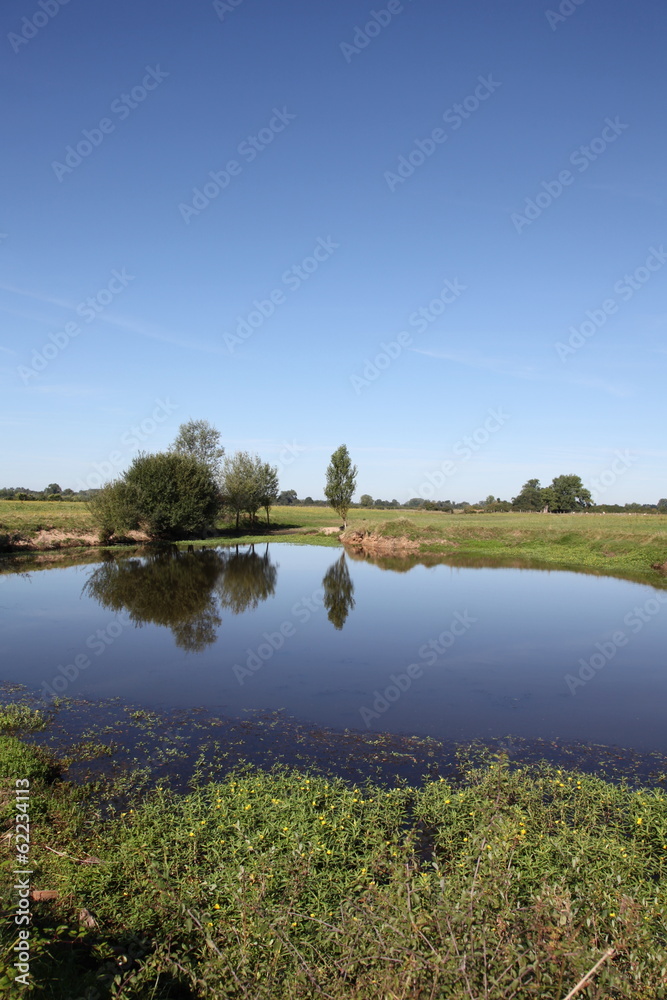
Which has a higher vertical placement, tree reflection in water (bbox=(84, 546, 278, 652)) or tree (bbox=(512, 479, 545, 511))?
tree (bbox=(512, 479, 545, 511))

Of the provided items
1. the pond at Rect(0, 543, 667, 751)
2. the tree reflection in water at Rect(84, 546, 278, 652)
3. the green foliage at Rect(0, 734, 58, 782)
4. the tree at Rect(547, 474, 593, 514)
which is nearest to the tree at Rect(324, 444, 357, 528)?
the tree reflection in water at Rect(84, 546, 278, 652)

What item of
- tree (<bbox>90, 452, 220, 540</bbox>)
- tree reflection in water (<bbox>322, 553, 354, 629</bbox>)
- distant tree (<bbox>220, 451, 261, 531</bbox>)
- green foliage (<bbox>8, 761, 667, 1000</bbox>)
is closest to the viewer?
green foliage (<bbox>8, 761, 667, 1000</bbox>)

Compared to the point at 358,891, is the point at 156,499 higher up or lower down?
higher up

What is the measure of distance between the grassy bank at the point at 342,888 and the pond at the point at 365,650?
9.61 ft

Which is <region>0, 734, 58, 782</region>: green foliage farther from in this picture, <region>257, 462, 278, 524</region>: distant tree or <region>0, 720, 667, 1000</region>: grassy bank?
<region>257, 462, 278, 524</region>: distant tree

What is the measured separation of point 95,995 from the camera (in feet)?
11.6

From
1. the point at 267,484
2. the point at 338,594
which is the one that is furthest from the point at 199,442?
the point at 338,594

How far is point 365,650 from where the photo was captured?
1460 centimetres

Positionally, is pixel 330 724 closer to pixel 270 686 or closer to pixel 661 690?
pixel 270 686

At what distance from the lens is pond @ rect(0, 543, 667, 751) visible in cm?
1039

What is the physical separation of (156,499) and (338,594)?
2591 centimetres

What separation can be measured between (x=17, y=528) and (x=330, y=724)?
35.5 meters

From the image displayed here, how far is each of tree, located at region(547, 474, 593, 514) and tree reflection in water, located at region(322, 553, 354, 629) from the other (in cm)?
7957

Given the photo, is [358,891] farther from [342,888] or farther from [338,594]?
[338,594]
